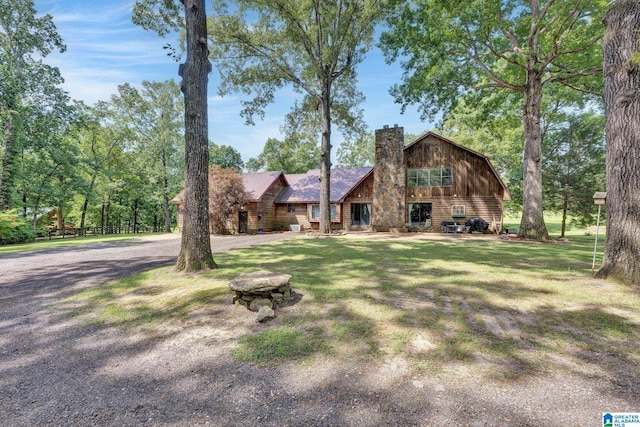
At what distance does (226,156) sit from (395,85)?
110 feet

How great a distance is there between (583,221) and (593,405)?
2649 cm

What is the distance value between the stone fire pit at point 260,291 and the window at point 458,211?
1860 centimetres

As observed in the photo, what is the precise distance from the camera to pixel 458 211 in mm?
20250

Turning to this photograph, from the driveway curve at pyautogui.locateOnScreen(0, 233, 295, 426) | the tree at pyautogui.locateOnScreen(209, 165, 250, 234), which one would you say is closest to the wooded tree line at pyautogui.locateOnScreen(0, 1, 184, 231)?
the tree at pyautogui.locateOnScreen(209, 165, 250, 234)

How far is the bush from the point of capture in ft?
58.1

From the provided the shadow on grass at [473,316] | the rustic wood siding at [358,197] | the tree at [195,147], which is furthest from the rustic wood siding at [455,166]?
the tree at [195,147]

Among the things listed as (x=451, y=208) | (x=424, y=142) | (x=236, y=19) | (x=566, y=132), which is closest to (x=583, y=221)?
(x=566, y=132)

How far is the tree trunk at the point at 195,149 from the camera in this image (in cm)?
711

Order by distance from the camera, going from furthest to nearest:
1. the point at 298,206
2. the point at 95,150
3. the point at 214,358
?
1. the point at 95,150
2. the point at 298,206
3. the point at 214,358

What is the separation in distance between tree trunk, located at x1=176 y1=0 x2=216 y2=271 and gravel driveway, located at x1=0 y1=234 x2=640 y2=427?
3.25 metres

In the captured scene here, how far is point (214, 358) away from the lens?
347 cm

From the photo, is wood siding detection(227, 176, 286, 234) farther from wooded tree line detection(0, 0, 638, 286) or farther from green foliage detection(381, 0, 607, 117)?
green foliage detection(381, 0, 607, 117)

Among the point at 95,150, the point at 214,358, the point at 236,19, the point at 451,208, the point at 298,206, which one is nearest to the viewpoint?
the point at 214,358

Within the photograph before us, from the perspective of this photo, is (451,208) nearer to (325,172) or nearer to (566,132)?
(325,172)
